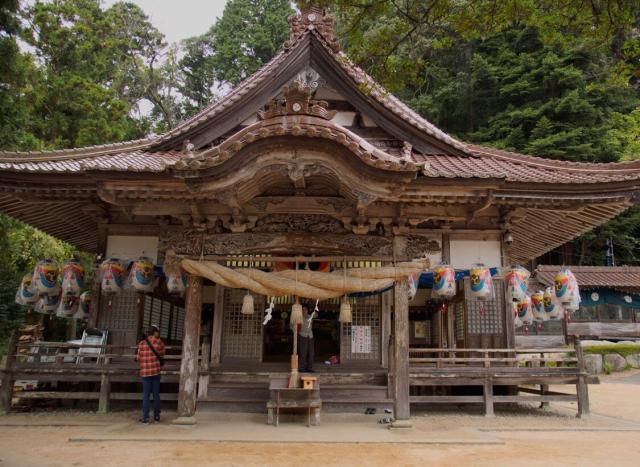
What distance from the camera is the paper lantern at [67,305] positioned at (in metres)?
11.0

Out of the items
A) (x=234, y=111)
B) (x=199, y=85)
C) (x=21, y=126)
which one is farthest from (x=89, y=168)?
(x=199, y=85)

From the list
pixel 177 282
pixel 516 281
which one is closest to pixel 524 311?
pixel 516 281

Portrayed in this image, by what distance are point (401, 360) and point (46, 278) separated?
25.7 ft

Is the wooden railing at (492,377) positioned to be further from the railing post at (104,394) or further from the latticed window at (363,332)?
the railing post at (104,394)

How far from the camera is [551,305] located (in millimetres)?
12984

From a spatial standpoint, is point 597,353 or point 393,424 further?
point 597,353

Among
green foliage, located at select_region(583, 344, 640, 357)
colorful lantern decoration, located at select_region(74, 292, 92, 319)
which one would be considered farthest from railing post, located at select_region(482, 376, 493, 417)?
green foliage, located at select_region(583, 344, 640, 357)

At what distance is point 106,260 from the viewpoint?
1052 centimetres

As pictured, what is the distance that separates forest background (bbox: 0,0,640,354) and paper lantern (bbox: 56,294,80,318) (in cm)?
524

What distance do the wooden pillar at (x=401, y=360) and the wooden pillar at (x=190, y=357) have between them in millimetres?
3593

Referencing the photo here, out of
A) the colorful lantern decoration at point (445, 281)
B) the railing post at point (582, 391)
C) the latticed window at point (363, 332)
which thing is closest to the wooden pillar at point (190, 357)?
the latticed window at point (363, 332)

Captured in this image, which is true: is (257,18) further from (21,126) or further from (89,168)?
(89,168)

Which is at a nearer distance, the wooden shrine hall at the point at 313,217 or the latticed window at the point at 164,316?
the wooden shrine hall at the point at 313,217

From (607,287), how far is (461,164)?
A: 21.0m
